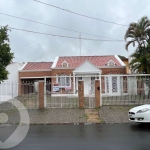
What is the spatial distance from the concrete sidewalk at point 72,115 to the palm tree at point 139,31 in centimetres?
937

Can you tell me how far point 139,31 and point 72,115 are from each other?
39.9 feet

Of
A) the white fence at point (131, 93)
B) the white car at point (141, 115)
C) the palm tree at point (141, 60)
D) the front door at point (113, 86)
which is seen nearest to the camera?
the white car at point (141, 115)

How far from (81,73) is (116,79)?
984 cm

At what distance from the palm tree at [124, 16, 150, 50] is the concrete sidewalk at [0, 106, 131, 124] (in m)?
9.37

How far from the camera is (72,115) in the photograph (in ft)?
46.1

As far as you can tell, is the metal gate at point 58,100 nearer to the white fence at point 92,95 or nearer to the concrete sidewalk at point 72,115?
the white fence at point 92,95

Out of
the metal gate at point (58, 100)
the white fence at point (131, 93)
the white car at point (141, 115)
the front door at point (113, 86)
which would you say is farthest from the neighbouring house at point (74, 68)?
the white car at point (141, 115)

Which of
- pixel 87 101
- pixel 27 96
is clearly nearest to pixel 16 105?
pixel 27 96

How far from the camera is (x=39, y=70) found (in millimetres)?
32906

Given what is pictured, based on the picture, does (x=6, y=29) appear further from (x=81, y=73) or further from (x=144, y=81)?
(x=81, y=73)

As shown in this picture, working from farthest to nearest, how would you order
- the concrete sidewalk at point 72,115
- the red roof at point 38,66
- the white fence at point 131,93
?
the red roof at point 38,66, the white fence at point 131,93, the concrete sidewalk at point 72,115

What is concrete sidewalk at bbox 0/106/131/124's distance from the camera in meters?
12.8

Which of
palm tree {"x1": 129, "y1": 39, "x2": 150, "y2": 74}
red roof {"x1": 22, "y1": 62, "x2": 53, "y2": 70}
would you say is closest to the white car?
palm tree {"x1": 129, "y1": 39, "x2": 150, "y2": 74}

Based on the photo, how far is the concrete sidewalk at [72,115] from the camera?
12779 millimetres
